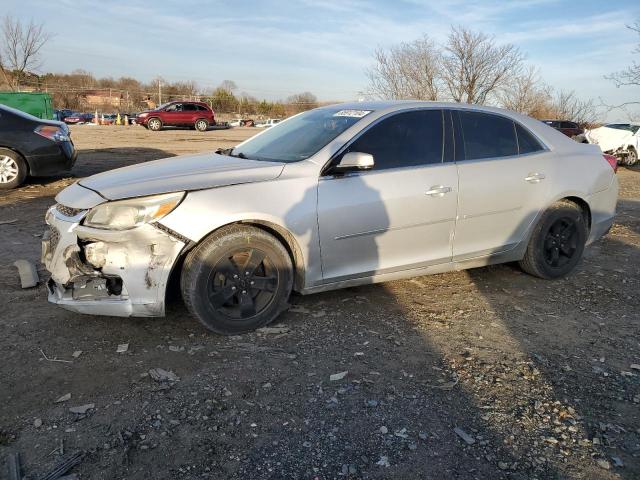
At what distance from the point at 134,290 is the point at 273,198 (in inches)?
42.8

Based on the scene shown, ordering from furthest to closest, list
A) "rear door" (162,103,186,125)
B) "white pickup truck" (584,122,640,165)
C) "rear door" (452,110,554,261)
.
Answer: "rear door" (162,103,186,125) → "white pickup truck" (584,122,640,165) → "rear door" (452,110,554,261)

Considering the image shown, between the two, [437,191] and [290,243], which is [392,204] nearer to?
[437,191]

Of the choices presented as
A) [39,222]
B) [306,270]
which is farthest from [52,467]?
[39,222]

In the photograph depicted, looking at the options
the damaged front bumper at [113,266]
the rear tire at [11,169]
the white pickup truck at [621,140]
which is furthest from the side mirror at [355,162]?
the white pickup truck at [621,140]

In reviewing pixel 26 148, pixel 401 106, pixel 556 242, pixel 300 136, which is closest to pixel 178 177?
pixel 300 136

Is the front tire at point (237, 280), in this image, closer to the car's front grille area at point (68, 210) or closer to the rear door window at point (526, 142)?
the car's front grille area at point (68, 210)

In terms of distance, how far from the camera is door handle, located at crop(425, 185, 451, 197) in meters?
4.04

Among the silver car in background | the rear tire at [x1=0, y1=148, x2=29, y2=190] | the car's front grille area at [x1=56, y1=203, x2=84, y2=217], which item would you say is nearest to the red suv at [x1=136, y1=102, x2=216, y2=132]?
the rear tire at [x1=0, y1=148, x2=29, y2=190]

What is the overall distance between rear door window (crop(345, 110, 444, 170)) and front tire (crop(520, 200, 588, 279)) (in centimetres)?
133

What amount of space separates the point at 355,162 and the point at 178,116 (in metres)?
30.4

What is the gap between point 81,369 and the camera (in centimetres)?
313

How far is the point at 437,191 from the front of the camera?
4.07 metres

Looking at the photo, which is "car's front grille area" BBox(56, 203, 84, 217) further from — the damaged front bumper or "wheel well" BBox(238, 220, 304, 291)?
"wheel well" BBox(238, 220, 304, 291)

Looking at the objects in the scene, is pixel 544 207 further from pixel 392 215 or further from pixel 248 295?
pixel 248 295
